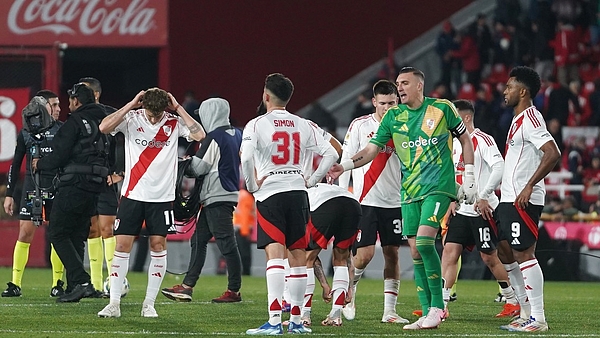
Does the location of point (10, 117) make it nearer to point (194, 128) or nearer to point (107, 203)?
point (107, 203)

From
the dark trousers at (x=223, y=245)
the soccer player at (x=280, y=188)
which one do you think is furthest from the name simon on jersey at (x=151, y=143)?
the dark trousers at (x=223, y=245)

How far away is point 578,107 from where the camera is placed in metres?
23.4

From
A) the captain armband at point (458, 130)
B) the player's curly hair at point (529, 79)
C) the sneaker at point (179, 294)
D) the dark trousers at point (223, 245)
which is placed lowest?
the sneaker at point (179, 294)

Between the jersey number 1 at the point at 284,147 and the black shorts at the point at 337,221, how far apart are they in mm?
855

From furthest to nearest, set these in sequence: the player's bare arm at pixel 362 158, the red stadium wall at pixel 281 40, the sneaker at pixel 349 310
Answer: the red stadium wall at pixel 281 40
the sneaker at pixel 349 310
the player's bare arm at pixel 362 158

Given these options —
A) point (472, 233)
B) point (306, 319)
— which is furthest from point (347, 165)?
point (472, 233)

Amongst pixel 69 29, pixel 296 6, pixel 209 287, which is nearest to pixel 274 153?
pixel 209 287

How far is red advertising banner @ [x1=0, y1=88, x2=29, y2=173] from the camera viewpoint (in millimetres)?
20156

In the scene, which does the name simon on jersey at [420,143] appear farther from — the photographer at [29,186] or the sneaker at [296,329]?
the photographer at [29,186]

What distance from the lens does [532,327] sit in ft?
32.0

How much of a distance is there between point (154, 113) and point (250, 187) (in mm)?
1599

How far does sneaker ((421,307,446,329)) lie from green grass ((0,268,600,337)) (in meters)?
0.09

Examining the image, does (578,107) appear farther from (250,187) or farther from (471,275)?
(250,187)

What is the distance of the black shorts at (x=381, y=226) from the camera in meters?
10.6
